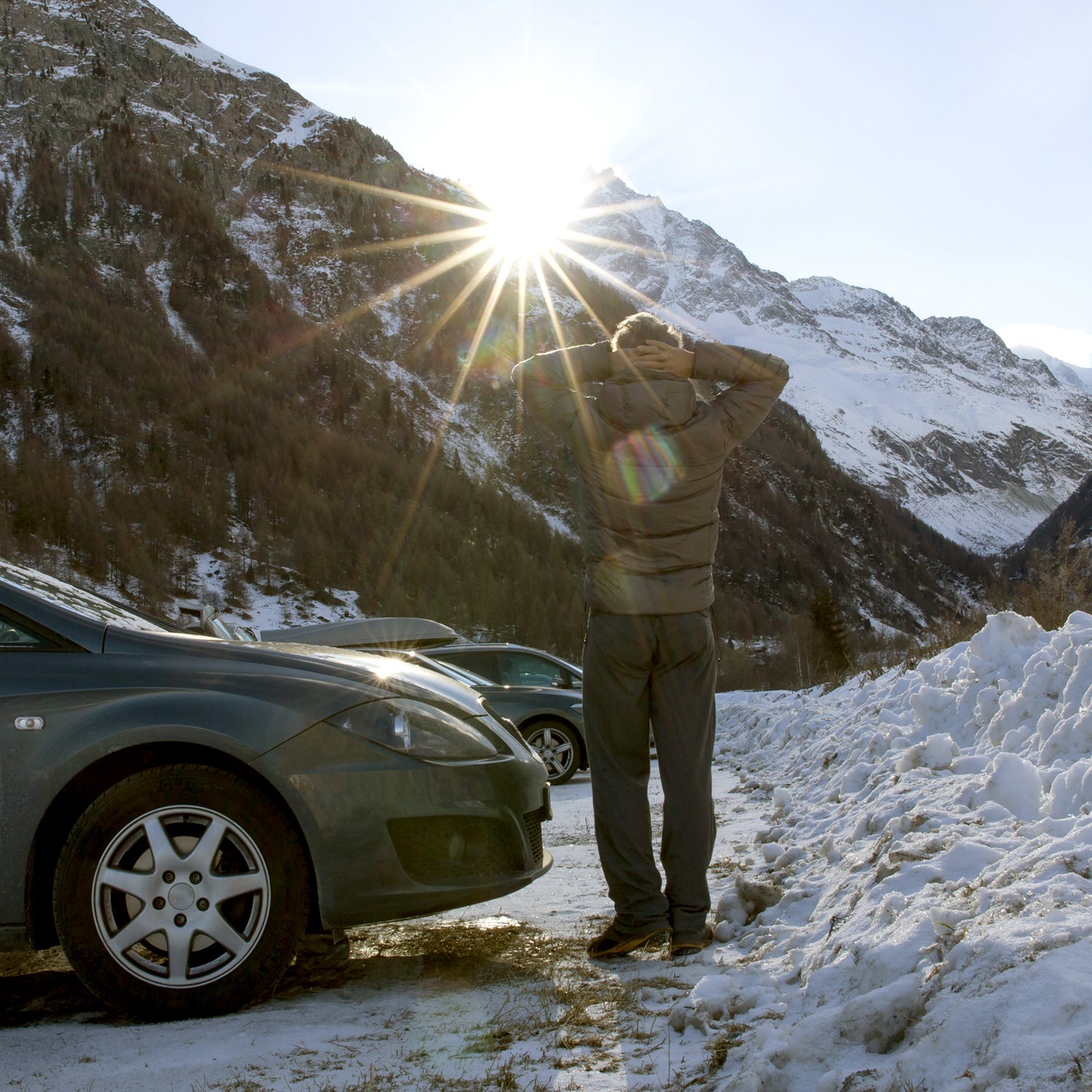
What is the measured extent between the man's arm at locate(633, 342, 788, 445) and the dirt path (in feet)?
6.03

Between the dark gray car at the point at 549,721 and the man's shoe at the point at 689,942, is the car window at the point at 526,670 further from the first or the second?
the man's shoe at the point at 689,942

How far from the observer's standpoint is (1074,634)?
4.11 m

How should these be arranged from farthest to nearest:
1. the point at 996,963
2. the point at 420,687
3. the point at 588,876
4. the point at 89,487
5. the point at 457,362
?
1. the point at 457,362
2. the point at 89,487
3. the point at 588,876
4. the point at 420,687
5. the point at 996,963

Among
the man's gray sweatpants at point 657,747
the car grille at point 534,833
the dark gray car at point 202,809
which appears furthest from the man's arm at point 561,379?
the car grille at point 534,833

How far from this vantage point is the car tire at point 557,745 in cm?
986

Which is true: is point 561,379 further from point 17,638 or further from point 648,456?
point 17,638

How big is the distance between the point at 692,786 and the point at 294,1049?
156 centimetres

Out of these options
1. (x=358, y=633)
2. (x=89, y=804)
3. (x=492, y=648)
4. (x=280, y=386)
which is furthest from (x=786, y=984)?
(x=280, y=386)

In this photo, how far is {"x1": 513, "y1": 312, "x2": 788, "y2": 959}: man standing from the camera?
3432mm

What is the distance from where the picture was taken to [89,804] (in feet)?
9.23

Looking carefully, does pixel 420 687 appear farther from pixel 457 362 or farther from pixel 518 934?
pixel 457 362

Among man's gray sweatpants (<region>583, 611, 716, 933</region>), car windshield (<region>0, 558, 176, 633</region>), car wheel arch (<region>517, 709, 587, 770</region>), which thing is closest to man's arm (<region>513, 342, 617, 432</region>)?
man's gray sweatpants (<region>583, 611, 716, 933</region>)

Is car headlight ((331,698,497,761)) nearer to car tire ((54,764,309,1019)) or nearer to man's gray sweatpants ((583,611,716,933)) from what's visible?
car tire ((54,764,309,1019))

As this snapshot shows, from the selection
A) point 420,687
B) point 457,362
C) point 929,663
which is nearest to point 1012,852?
point 420,687
